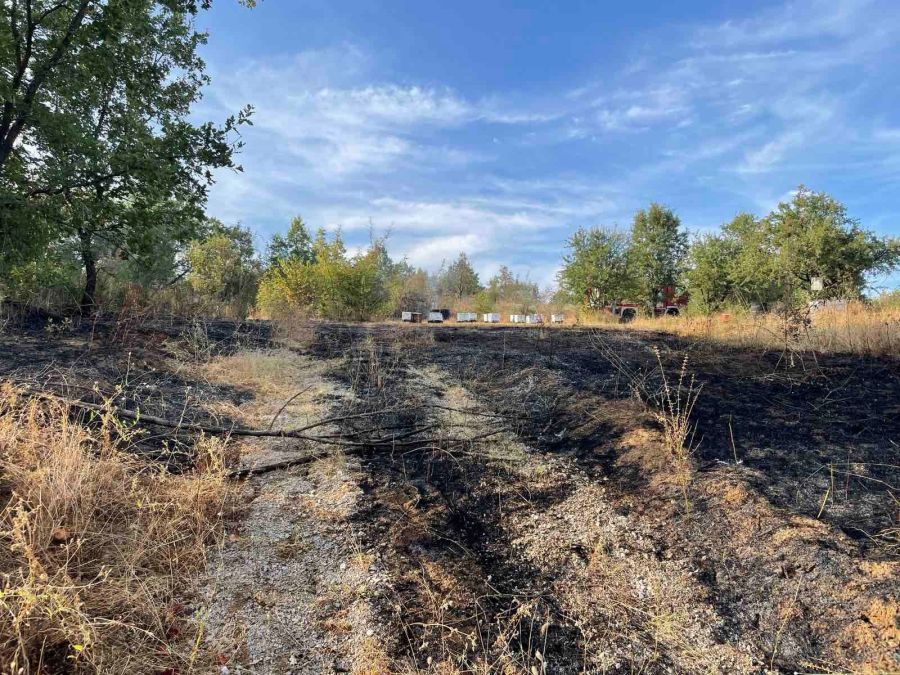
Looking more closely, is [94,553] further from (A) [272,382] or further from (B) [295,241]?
(B) [295,241]

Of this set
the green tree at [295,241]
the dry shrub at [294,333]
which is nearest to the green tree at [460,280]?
the green tree at [295,241]

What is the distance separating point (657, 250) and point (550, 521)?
2807 cm

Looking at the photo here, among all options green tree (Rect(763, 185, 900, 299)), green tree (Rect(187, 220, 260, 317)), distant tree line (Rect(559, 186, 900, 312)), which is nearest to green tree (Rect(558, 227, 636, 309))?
distant tree line (Rect(559, 186, 900, 312))

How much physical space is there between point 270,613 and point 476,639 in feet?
2.63

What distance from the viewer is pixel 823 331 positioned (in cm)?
630

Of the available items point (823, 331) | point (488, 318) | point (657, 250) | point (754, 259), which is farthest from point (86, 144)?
point (657, 250)

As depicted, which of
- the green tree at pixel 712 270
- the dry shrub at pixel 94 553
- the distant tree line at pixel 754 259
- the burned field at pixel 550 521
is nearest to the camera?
the dry shrub at pixel 94 553

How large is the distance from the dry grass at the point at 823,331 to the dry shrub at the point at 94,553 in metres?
6.22

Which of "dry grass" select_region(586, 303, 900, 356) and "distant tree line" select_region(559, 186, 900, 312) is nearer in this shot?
"dry grass" select_region(586, 303, 900, 356)

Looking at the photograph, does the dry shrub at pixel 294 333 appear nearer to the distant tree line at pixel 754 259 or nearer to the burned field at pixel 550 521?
the burned field at pixel 550 521

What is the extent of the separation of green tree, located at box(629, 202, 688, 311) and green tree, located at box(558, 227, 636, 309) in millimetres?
7987

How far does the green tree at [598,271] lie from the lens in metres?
18.0

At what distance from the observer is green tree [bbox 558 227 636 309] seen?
18.0m

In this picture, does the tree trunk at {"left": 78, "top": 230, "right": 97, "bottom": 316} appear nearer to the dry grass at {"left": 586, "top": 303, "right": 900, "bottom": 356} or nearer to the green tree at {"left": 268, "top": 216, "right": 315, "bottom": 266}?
the dry grass at {"left": 586, "top": 303, "right": 900, "bottom": 356}
